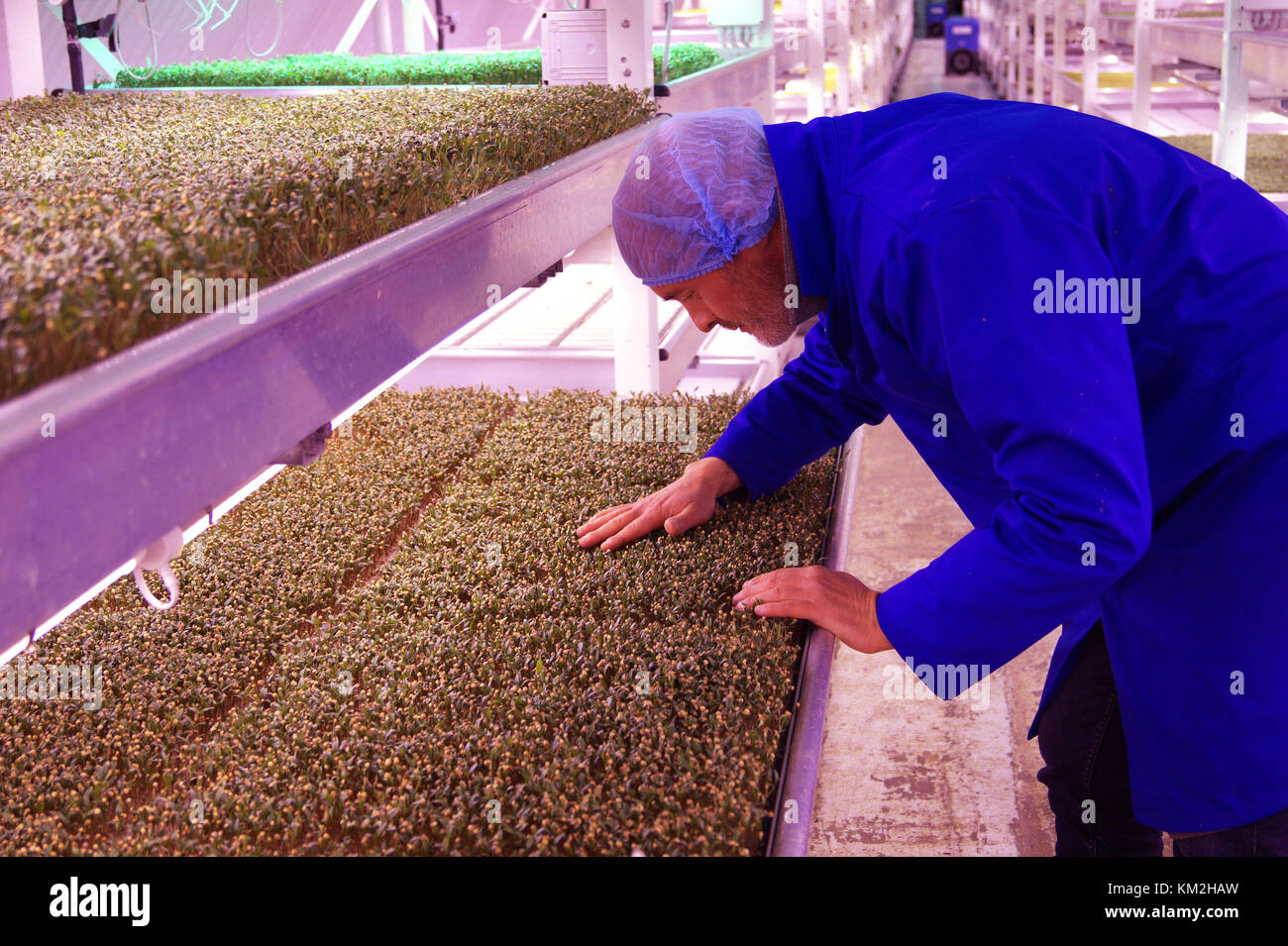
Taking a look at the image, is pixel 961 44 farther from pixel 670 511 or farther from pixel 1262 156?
pixel 670 511

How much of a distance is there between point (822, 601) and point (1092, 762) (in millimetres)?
548

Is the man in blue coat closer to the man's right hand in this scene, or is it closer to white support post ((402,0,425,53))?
the man's right hand

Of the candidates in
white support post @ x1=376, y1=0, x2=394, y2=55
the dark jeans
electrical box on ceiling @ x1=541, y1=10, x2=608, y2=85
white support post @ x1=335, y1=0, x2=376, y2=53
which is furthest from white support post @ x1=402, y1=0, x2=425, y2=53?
the dark jeans

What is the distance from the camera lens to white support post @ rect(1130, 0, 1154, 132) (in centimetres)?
556

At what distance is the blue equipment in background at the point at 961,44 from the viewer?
1698 centimetres

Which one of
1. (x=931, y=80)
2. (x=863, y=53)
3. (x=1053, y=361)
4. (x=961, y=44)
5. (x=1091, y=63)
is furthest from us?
(x=931, y=80)

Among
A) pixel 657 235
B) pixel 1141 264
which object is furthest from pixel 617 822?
pixel 1141 264

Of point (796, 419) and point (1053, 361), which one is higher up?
point (1053, 361)

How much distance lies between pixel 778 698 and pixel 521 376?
2.45 metres

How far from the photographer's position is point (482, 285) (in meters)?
1.39

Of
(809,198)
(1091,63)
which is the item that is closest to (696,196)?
(809,198)

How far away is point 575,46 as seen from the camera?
2.57 meters

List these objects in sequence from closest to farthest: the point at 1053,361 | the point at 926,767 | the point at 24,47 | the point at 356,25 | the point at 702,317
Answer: the point at 1053,361 → the point at 702,317 → the point at 24,47 → the point at 926,767 → the point at 356,25
